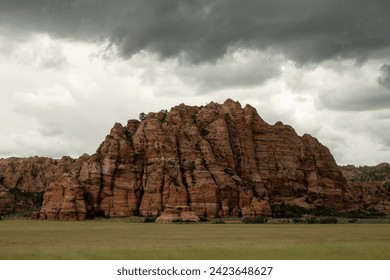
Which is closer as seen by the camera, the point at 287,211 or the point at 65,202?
the point at 65,202

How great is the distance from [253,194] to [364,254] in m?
109

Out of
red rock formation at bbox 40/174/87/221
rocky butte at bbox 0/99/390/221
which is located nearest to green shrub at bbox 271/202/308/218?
rocky butte at bbox 0/99/390/221

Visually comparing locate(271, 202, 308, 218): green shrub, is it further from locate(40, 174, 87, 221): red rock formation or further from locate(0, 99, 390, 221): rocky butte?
locate(40, 174, 87, 221): red rock formation

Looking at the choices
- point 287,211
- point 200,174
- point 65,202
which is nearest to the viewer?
point 65,202


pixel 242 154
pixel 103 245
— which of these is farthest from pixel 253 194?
pixel 103 245

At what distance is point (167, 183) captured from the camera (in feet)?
463

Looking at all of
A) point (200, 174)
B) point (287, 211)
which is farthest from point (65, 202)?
point (287, 211)

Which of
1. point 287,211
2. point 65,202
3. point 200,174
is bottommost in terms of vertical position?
point 287,211

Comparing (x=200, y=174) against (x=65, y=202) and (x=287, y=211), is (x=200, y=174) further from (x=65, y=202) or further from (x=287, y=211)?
(x=65, y=202)

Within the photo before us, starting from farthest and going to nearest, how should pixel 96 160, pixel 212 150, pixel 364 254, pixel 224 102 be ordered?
pixel 224 102
pixel 212 150
pixel 96 160
pixel 364 254

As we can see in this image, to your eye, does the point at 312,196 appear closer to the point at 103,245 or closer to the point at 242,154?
the point at 242,154

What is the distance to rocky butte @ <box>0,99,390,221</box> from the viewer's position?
138875mm

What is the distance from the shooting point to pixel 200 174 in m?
143
